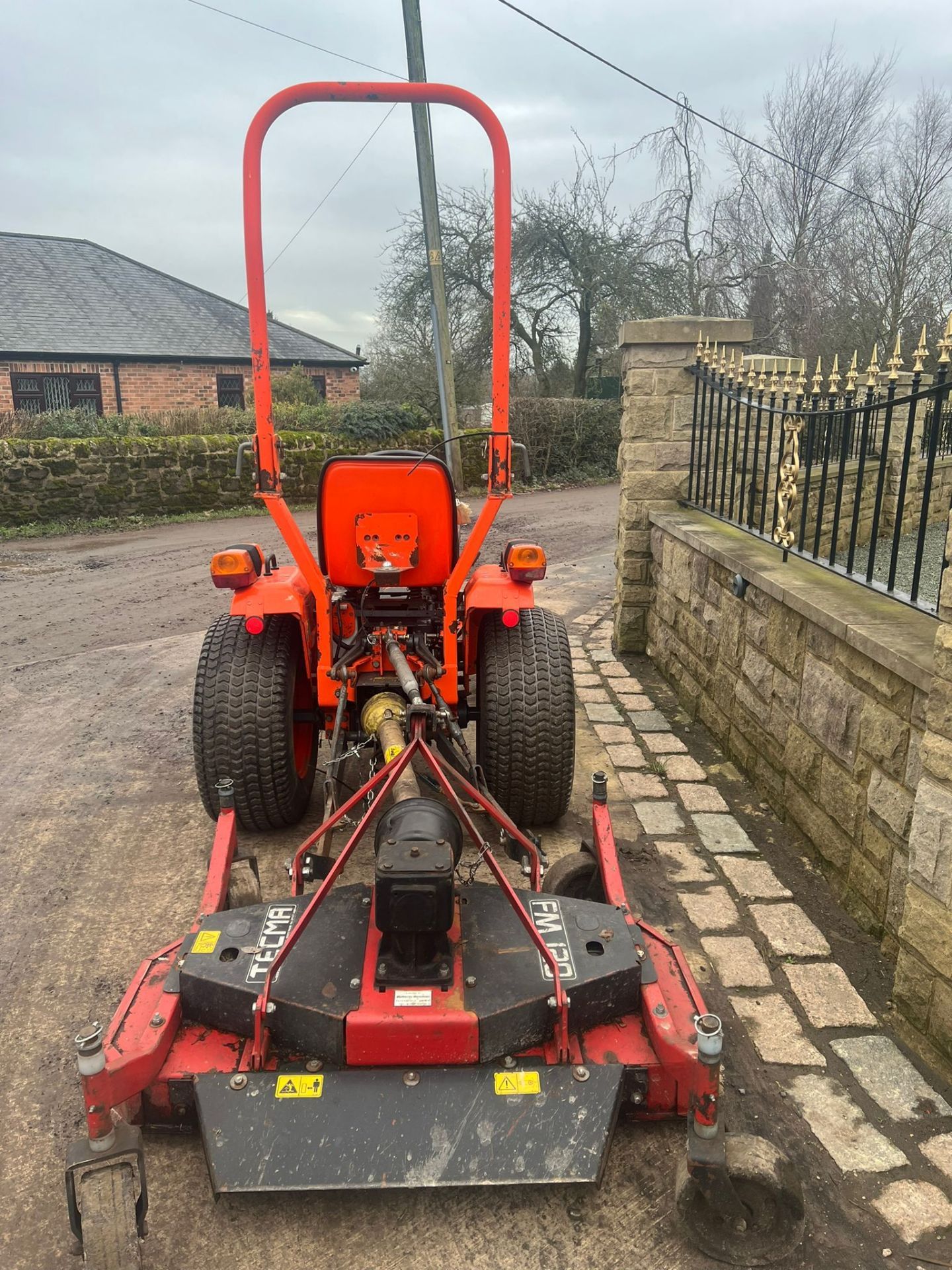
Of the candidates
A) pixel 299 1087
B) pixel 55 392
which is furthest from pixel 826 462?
pixel 55 392

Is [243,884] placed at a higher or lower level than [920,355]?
lower

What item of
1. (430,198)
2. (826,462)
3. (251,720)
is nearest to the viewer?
(251,720)

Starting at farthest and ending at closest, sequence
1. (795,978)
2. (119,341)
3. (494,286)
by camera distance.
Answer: (119,341)
(494,286)
(795,978)

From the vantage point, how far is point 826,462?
3.56 meters

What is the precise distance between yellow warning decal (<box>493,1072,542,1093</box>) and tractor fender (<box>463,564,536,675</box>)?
1.69 metres

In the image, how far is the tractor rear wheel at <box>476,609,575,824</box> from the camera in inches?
130

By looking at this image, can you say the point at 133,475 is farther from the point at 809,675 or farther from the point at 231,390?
the point at 809,675

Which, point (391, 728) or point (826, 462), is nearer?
point (391, 728)

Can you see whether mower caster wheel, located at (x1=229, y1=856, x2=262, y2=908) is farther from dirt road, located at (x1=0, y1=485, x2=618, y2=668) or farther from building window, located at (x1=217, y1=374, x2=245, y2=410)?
building window, located at (x1=217, y1=374, x2=245, y2=410)

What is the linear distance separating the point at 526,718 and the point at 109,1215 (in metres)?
1.97

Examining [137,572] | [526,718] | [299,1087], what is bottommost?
[137,572]

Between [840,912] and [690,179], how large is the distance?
18872 millimetres

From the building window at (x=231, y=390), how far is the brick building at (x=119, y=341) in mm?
20

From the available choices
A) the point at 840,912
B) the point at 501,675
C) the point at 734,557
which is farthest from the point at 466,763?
the point at 734,557
